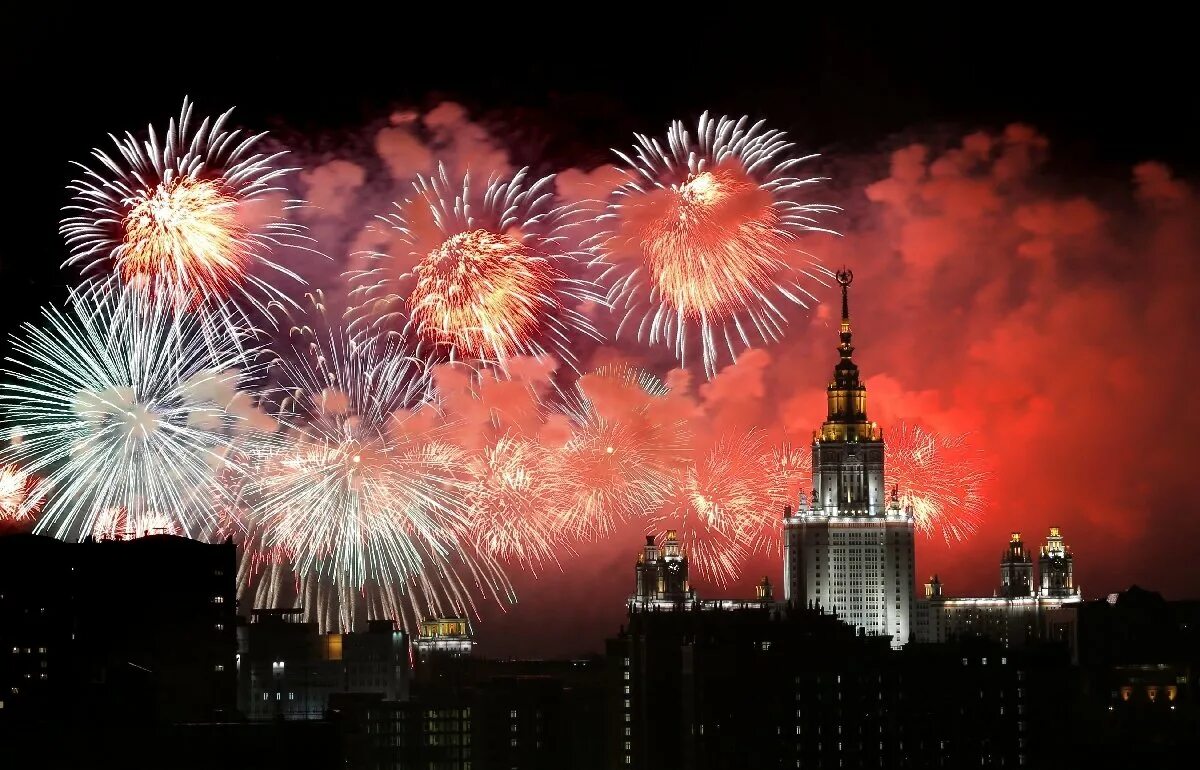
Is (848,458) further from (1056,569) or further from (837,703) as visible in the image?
(837,703)

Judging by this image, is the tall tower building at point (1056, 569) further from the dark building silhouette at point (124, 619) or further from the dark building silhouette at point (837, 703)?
the dark building silhouette at point (124, 619)

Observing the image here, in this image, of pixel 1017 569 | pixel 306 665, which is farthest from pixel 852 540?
pixel 306 665

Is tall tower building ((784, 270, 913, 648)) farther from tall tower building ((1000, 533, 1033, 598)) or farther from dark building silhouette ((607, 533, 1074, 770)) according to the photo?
dark building silhouette ((607, 533, 1074, 770))

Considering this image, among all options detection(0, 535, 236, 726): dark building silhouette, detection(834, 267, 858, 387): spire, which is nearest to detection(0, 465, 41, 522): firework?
detection(0, 535, 236, 726): dark building silhouette

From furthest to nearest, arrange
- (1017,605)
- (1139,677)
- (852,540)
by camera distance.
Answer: (1017,605) → (852,540) → (1139,677)

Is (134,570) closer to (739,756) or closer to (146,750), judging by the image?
(146,750)

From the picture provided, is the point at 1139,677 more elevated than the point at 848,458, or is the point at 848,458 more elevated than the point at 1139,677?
the point at 848,458
